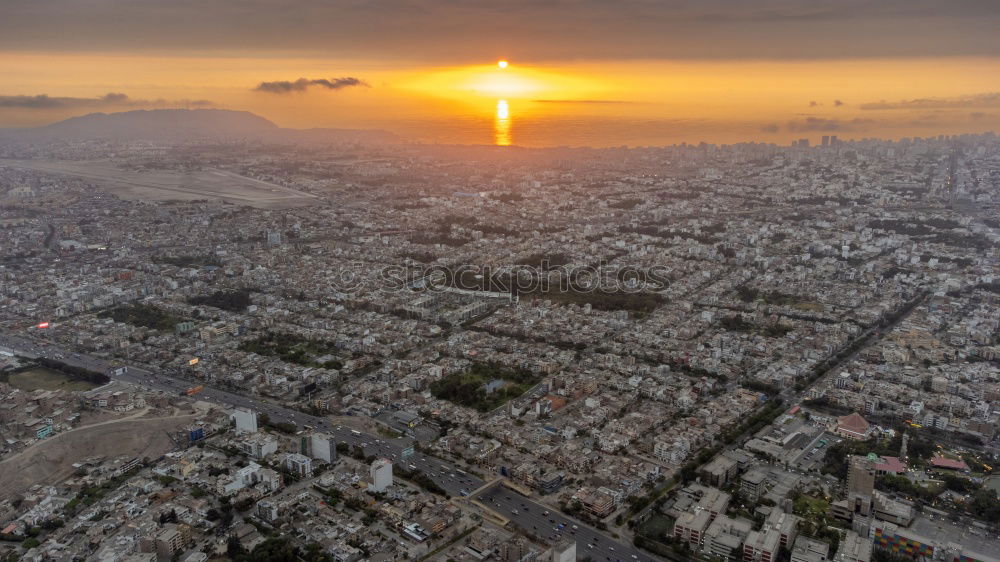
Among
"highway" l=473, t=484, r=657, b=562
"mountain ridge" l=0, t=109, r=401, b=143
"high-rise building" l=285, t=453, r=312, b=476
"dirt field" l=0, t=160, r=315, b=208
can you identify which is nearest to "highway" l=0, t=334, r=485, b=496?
"highway" l=473, t=484, r=657, b=562

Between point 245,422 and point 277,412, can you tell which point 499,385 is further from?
point 245,422

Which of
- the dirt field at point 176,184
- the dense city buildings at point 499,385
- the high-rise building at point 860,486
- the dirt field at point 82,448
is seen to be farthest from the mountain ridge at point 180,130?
the high-rise building at point 860,486

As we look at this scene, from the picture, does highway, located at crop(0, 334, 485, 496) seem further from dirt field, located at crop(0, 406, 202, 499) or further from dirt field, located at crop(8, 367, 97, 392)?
dirt field, located at crop(0, 406, 202, 499)

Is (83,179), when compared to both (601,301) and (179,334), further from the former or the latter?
(601,301)

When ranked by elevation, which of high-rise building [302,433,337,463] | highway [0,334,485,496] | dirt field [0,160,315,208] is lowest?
highway [0,334,485,496]

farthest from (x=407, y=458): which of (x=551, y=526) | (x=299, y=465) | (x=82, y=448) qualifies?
(x=82, y=448)

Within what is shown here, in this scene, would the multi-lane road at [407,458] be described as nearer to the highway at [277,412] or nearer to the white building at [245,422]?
the highway at [277,412]
